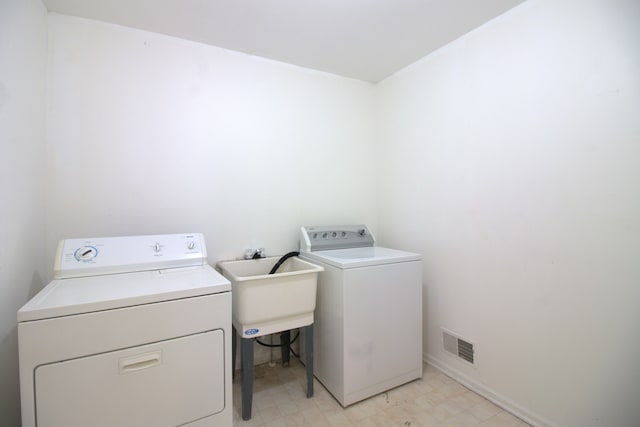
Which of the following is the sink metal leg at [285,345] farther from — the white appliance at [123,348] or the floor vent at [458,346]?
the floor vent at [458,346]

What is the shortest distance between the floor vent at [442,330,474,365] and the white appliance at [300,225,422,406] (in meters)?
0.24

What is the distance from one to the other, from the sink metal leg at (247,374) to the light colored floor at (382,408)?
6 cm

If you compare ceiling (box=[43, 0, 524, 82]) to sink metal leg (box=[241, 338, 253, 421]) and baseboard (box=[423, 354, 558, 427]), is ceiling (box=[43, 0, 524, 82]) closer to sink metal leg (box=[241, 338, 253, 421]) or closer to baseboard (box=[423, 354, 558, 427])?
sink metal leg (box=[241, 338, 253, 421])

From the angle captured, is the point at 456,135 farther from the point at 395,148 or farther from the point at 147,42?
the point at 147,42

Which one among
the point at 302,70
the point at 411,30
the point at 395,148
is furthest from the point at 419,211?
the point at 302,70

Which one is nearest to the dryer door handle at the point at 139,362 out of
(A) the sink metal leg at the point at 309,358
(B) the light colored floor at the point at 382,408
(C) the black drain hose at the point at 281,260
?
(B) the light colored floor at the point at 382,408

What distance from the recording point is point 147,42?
1.79m

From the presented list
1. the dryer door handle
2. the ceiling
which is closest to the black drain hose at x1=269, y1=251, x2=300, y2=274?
the dryer door handle

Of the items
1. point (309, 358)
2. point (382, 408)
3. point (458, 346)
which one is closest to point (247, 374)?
point (309, 358)

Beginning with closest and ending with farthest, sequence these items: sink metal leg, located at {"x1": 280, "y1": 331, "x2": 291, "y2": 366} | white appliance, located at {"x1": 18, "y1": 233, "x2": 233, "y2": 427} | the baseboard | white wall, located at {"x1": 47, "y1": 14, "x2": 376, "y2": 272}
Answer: white appliance, located at {"x1": 18, "y1": 233, "x2": 233, "y2": 427}, the baseboard, white wall, located at {"x1": 47, "y1": 14, "x2": 376, "y2": 272}, sink metal leg, located at {"x1": 280, "y1": 331, "x2": 291, "y2": 366}

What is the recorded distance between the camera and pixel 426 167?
2158 millimetres

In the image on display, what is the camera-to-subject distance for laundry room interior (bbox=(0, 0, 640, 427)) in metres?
1.25

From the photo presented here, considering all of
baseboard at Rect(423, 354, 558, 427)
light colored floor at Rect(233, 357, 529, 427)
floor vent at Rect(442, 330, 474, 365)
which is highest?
floor vent at Rect(442, 330, 474, 365)

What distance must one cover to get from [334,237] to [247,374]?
1100 millimetres
